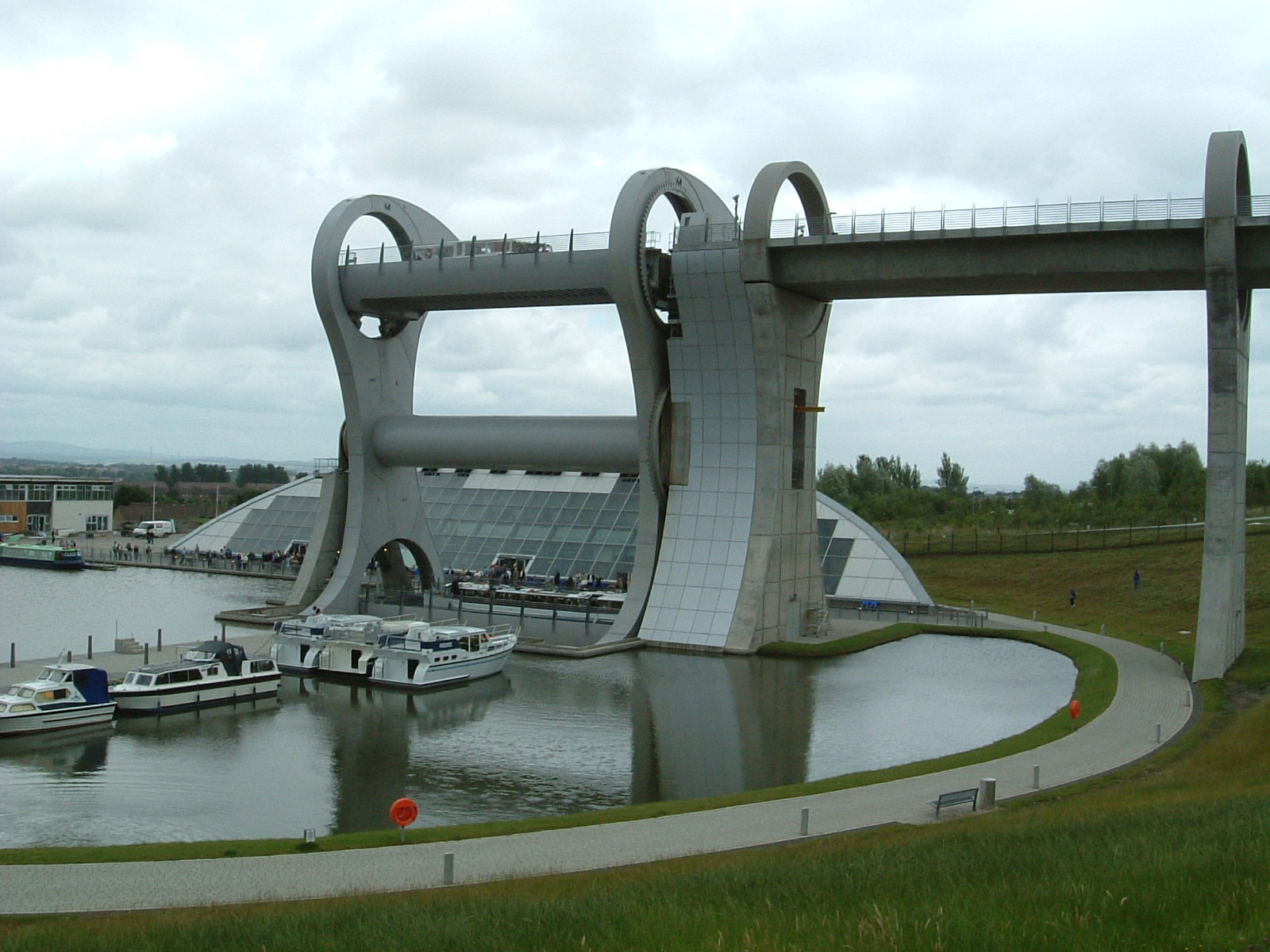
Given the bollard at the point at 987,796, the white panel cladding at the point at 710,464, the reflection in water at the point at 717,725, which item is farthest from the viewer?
the white panel cladding at the point at 710,464

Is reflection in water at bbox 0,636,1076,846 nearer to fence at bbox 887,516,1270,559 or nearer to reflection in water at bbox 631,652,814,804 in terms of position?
reflection in water at bbox 631,652,814,804

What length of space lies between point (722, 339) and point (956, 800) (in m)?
24.0

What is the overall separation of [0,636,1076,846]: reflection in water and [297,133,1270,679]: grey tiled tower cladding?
5206mm

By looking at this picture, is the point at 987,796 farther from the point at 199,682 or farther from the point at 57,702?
the point at 57,702

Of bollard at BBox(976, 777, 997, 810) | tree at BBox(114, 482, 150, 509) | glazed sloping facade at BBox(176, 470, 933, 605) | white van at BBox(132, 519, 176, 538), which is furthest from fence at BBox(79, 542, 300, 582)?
bollard at BBox(976, 777, 997, 810)

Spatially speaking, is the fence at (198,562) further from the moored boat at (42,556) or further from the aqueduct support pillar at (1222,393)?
the aqueduct support pillar at (1222,393)

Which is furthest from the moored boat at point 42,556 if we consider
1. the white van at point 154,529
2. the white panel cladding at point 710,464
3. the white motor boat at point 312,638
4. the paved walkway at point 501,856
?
the paved walkway at point 501,856

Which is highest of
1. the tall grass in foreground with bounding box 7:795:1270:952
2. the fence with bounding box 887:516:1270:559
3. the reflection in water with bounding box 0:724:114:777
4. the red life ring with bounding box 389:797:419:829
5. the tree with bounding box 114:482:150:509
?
the tree with bounding box 114:482:150:509

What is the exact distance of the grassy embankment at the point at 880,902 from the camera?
1017 centimetres

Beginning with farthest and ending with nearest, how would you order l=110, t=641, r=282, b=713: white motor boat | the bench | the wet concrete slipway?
l=110, t=641, r=282, b=713: white motor boat → the bench → the wet concrete slipway

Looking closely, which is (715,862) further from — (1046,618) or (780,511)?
(1046,618)

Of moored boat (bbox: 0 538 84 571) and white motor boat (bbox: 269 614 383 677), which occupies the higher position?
moored boat (bbox: 0 538 84 571)

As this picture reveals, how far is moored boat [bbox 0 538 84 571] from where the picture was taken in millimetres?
67438

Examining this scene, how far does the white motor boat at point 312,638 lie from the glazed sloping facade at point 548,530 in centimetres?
Result: 1991
